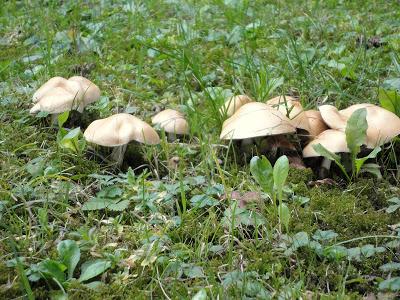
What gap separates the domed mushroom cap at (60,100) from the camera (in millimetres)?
3023

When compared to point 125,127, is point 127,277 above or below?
below

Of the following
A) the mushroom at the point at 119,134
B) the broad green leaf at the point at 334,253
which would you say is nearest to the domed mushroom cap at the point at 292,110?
the mushroom at the point at 119,134

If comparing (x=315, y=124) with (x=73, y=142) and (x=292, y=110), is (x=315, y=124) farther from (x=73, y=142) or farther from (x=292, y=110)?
(x=73, y=142)

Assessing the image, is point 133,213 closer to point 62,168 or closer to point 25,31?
point 62,168

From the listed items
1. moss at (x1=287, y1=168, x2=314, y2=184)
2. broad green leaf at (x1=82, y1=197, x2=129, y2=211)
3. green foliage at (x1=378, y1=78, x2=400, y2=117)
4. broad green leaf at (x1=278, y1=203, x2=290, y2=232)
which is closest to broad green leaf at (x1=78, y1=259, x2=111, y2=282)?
broad green leaf at (x1=82, y1=197, x2=129, y2=211)

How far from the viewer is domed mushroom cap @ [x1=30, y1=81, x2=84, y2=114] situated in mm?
3023

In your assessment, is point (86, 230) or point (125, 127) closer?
point (86, 230)

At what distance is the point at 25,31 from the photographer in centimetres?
468

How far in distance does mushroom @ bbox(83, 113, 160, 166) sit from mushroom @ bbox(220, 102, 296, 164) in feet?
1.28

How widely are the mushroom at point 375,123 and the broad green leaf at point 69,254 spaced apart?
1.42 m

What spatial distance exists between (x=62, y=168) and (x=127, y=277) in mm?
945

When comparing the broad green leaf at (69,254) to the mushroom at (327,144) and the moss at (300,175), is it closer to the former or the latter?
the moss at (300,175)

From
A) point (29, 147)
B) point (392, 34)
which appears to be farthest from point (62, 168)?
point (392, 34)

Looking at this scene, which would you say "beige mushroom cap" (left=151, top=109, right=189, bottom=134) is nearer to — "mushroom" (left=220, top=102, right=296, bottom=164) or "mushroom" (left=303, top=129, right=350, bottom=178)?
"mushroom" (left=220, top=102, right=296, bottom=164)
